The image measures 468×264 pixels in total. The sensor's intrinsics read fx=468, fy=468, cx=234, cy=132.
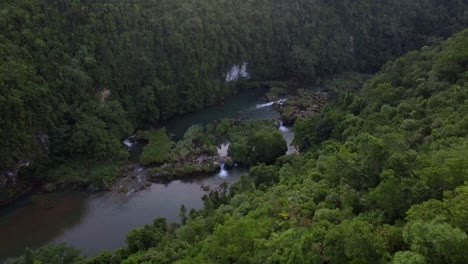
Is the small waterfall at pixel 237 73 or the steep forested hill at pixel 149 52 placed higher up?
the steep forested hill at pixel 149 52

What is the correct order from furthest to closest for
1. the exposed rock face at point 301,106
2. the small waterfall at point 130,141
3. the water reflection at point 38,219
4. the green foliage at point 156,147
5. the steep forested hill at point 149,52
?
the exposed rock face at point 301,106 → the small waterfall at point 130,141 → the green foliage at point 156,147 → the steep forested hill at point 149,52 → the water reflection at point 38,219

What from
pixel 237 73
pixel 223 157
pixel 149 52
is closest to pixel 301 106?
pixel 237 73

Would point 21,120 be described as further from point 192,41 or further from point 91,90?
point 192,41

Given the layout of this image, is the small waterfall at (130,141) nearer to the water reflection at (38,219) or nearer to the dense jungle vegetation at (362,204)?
the water reflection at (38,219)

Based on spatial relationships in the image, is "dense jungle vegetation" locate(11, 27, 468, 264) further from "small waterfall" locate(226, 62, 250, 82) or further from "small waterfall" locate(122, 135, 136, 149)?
"small waterfall" locate(226, 62, 250, 82)

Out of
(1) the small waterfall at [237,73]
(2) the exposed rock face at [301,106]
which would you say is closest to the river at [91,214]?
Result: (2) the exposed rock face at [301,106]

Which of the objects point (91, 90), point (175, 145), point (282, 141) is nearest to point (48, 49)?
point (91, 90)
